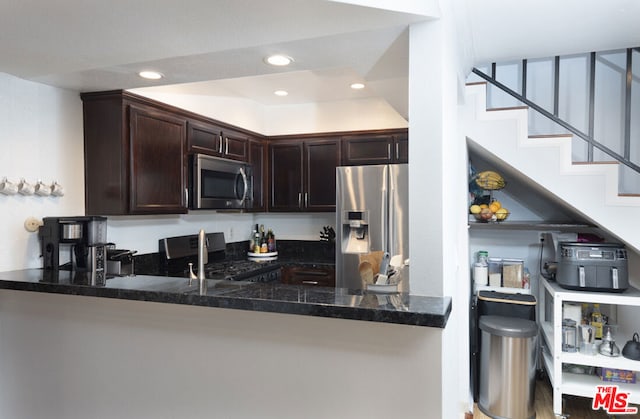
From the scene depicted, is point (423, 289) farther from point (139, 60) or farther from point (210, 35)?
point (139, 60)

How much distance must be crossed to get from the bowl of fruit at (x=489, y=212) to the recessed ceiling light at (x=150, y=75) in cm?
258

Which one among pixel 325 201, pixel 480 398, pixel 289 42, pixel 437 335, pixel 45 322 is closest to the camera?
pixel 437 335

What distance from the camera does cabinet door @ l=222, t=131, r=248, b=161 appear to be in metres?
3.38

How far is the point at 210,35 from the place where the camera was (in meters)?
1.64

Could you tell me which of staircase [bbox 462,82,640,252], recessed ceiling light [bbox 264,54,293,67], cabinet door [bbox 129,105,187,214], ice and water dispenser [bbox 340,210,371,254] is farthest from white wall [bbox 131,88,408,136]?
recessed ceiling light [bbox 264,54,293,67]

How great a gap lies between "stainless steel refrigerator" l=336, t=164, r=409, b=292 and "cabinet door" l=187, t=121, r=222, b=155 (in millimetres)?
1056

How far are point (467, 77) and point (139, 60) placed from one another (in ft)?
7.99

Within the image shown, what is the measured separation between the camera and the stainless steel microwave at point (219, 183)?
2.94 meters

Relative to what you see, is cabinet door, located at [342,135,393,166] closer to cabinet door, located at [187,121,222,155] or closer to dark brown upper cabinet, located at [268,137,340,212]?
dark brown upper cabinet, located at [268,137,340,212]

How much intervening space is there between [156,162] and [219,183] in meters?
0.65

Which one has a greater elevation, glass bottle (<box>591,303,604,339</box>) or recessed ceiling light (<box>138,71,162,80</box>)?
recessed ceiling light (<box>138,71,162,80</box>)

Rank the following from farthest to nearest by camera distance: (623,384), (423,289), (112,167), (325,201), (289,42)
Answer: (325,201) < (623,384) < (112,167) < (289,42) < (423,289)

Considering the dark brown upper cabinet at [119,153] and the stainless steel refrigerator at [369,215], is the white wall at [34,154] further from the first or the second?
the stainless steel refrigerator at [369,215]

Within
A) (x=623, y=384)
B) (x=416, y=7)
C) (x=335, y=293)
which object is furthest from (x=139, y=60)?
(x=623, y=384)
